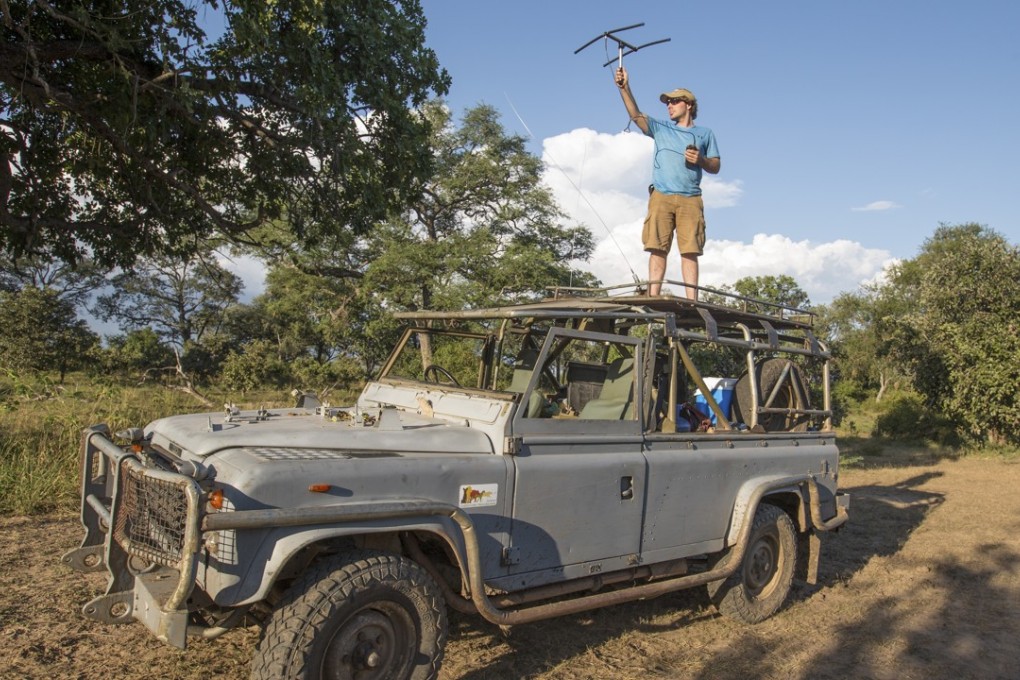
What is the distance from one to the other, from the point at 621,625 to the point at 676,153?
3721mm

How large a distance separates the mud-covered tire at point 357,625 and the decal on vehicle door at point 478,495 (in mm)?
397

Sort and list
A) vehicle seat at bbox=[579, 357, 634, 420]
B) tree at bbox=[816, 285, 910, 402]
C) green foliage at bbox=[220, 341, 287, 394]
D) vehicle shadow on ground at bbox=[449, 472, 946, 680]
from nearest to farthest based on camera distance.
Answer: vehicle shadow on ground at bbox=[449, 472, 946, 680], vehicle seat at bbox=[579, 357, 634, 420], green foliage at bbox=[220, 341, 287, 394], tree at bbox=[816, 285, 910, 402]

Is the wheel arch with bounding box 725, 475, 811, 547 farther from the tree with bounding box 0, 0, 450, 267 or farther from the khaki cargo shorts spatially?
the tree with bounding box 0, 0, 450, 267

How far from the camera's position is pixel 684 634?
5.12 meters

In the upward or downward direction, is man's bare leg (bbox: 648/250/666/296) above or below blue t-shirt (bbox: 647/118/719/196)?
below

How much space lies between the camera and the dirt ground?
4.16 meters

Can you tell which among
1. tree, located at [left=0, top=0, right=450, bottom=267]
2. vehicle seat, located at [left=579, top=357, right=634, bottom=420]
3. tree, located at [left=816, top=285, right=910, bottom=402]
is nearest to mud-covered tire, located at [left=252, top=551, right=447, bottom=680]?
vehicle seat, located at [left=579, top=357, right=634, bottom=420]

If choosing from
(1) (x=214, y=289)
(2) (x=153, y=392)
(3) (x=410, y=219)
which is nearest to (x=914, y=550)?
(2) (x=153, y=392)

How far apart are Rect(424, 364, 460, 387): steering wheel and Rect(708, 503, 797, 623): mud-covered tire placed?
7.43 feet

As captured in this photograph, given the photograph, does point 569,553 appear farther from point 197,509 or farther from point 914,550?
point 914,550

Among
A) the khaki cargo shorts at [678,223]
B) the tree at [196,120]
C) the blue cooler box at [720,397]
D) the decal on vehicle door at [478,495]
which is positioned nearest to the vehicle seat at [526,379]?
the decal on vehicle door at [478,495]

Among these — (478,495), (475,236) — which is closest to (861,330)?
(475,236)

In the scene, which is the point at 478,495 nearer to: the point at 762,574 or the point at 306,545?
the point at 306,545

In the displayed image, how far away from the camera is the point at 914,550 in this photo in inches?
301
